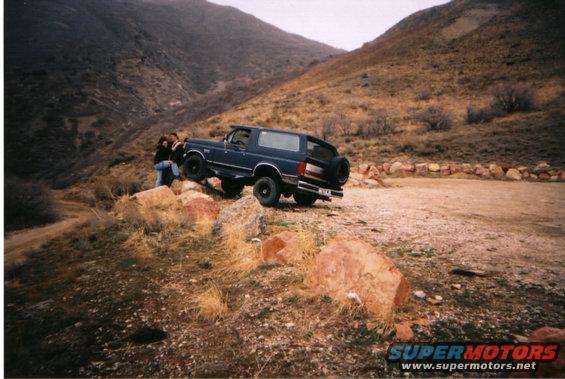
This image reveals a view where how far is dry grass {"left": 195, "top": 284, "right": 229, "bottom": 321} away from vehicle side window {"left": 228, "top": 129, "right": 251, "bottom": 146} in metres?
5.50

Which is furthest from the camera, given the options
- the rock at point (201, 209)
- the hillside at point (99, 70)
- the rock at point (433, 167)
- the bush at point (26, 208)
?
the hillside at point (99, 70)

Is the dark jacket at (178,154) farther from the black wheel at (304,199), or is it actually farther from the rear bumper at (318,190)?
the rear bumper at (318,190)

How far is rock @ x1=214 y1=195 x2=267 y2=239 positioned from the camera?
5.85 metres

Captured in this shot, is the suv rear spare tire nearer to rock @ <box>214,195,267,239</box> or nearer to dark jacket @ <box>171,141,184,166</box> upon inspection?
rock @ <box>214,195,267,239</box>

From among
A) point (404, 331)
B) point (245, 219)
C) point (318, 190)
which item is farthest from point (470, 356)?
point (318, 190)

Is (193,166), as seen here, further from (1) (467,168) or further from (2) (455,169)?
(1) (467,168)

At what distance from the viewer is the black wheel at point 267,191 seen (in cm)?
807

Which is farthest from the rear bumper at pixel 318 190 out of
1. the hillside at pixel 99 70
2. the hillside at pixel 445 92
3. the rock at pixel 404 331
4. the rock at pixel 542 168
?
the hillside at pixel 99 70

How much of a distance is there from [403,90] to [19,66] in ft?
153

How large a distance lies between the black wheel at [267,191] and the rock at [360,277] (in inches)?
160

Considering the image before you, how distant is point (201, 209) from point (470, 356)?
552 cm

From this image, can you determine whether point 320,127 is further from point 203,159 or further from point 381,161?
point 203,159

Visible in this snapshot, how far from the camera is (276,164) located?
804 cm

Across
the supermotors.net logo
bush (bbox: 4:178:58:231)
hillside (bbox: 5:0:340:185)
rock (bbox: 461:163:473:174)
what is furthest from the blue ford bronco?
hillside (bbox: 5:0:340:185)
